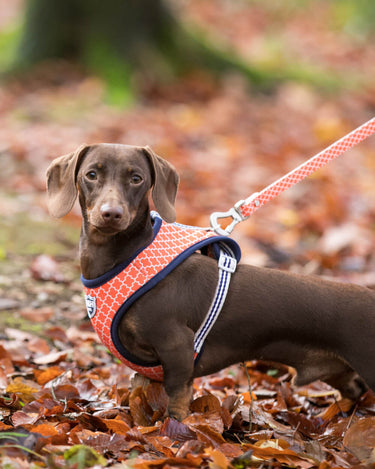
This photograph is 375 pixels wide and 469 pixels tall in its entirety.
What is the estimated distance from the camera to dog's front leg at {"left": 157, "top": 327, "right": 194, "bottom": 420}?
297 cm

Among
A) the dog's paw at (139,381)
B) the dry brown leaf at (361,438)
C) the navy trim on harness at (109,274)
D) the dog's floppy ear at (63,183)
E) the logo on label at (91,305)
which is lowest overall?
the dog's paw at (139,381)

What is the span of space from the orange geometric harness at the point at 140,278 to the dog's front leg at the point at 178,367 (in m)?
0.12

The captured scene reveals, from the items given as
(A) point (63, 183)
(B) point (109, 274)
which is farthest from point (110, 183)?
(B) point (109, 274)

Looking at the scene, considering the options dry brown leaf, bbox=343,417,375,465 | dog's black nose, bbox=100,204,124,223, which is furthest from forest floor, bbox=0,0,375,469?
dog's black nose, bbox=100,204,124,223

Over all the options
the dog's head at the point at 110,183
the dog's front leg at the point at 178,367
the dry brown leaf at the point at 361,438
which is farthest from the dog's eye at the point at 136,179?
the dry brown leaf at the point at 361,438

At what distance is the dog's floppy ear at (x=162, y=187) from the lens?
10.2ft

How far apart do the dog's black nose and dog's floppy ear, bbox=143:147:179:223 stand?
0.31 m

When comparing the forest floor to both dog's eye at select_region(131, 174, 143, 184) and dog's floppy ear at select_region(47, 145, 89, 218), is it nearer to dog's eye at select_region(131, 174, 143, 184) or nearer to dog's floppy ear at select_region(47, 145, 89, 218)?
dog's floppy ear at select_region(47, 145, 89, 218)

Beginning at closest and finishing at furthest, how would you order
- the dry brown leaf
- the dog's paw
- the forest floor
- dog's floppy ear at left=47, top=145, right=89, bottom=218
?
the forest floor, the dry brown leaf, dog's floppy ear at left=47, top=145, right=89, bottom=218, the dog's paw

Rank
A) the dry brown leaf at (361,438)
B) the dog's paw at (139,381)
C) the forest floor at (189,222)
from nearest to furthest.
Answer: the forest floor at (189,222)
the dry brown leaf at (361,438)
the dog's paw at (139,381)

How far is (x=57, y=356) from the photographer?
3807mm

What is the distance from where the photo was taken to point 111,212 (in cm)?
279

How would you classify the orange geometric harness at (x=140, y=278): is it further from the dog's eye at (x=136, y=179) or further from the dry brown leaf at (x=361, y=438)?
the dry brown leaf at (x=361, y=438)

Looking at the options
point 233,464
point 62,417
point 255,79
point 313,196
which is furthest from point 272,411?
point 255,79
